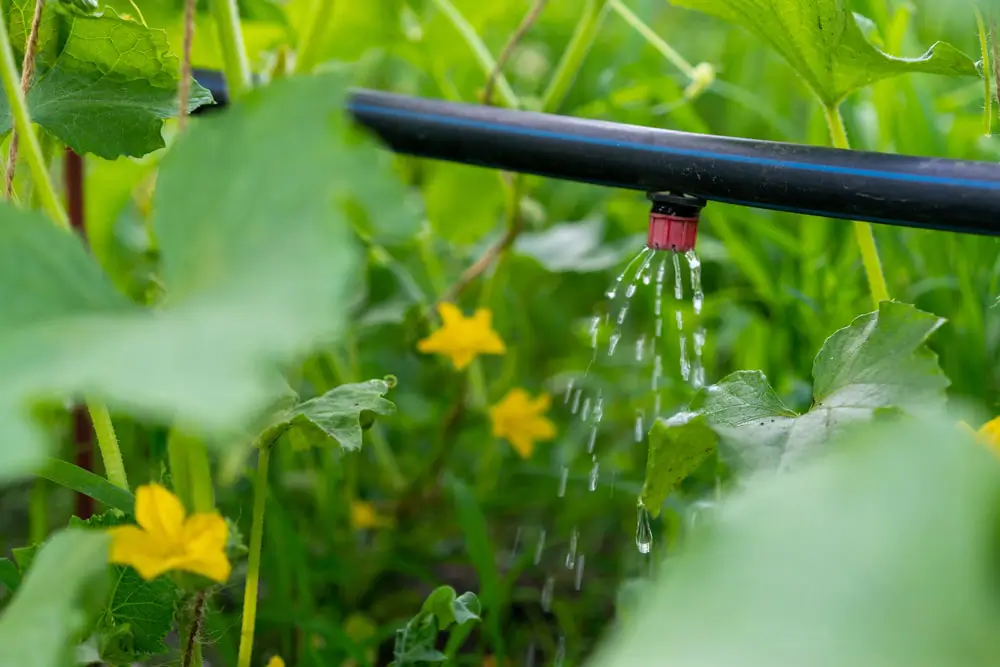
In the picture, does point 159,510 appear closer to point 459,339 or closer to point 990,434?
point 990,434

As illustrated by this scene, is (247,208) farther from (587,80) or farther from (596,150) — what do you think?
(587,80)

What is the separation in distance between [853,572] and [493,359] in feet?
3.80

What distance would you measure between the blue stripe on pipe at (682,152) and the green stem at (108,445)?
0.32 metres

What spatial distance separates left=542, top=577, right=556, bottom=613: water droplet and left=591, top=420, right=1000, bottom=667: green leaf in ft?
2.58

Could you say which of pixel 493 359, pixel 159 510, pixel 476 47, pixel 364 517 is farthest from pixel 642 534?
pixel 493 359

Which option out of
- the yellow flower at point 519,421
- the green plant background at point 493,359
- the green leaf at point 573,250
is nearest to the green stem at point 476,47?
the green plant background at point 493,359

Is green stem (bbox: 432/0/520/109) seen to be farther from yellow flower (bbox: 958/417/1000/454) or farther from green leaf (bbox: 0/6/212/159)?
yellow flower (bbox: 958/417/1000/454)

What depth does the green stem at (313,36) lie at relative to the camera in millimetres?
916

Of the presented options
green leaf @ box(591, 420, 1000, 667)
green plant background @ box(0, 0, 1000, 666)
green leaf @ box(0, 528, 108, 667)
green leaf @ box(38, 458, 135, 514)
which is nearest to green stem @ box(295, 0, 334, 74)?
green plant background @ box(0, 0, 1000, 666)

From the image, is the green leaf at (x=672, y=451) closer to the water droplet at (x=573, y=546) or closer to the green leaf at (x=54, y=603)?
the green leaf at (x=54, y=603)

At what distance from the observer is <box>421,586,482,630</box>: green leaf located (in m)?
0.66

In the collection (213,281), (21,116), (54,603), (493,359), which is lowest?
(54,603)

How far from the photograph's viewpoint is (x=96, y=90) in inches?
25.2

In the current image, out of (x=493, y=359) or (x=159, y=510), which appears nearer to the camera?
(x=159, y=510)
